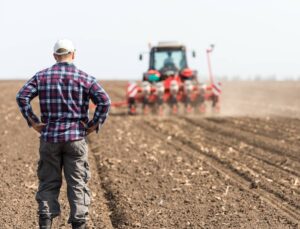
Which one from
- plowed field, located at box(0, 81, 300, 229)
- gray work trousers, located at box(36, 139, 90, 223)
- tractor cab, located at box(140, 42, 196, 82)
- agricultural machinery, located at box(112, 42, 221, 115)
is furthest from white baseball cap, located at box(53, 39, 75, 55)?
tractor cab, located at box(140, 42, 196, 82)

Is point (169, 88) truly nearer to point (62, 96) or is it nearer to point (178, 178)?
point (178, 178)

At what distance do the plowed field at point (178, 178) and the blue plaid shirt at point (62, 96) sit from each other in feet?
5.04

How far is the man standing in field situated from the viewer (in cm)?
463

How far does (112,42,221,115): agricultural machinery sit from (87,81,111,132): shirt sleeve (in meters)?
12.8

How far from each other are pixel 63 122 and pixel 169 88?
44.7 ft

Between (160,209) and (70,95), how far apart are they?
90.3 inches

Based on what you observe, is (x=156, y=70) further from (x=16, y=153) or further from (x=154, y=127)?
(x=16, y=153)

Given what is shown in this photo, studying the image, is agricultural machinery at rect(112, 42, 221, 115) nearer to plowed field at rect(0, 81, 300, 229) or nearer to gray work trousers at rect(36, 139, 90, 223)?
plowed field at rect(0, 81, 300, 229)

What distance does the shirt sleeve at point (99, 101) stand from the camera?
468 centimetres

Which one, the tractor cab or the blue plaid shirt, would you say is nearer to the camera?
the blue plaid shirt

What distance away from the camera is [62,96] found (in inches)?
182

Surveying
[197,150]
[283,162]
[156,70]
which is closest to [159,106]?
[156,70]

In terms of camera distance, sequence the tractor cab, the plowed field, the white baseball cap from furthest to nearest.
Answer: the tractor cab
the plowed field
the white baseball cap

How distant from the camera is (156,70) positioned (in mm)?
19547
